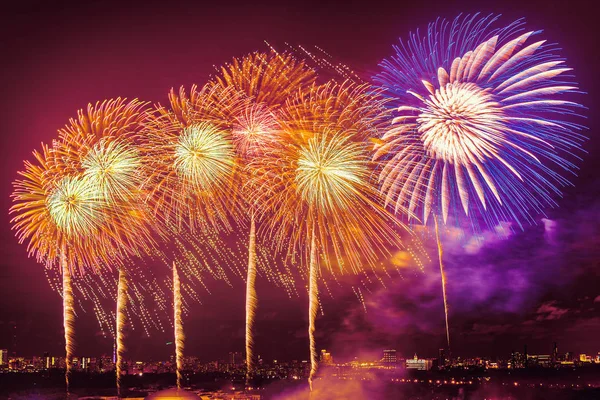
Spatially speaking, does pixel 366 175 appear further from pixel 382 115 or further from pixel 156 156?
pixel 156 156

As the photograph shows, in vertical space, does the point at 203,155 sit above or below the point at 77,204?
above

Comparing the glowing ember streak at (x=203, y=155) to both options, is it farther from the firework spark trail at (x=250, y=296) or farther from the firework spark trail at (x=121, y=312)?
the firework spark trail at (x=121, y=312)

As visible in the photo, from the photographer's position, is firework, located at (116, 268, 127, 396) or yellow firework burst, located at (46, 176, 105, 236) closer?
yellow firework burst, located at (46, 176, 105, 236)

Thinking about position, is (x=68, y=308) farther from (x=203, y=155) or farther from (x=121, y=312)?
(x=203, y=155)

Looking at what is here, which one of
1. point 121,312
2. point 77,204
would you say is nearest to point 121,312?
point 121,312

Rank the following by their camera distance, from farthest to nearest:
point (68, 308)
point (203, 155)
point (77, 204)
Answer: point (68, 308)
point (77, 204)
point (203, 155)

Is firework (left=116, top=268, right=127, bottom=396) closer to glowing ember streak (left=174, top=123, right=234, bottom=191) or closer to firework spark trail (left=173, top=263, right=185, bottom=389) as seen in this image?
firework spark trail (left=173, top=263, right=185, bottom=389)

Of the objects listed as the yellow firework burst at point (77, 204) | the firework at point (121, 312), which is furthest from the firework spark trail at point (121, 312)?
the yellow firework burst at point (77, 204)

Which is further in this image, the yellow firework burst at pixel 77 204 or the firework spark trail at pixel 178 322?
the firework spark trail at pixel 178 322

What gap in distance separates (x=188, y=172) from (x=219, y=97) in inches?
136

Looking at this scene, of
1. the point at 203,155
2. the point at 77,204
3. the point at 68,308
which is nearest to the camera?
the point at 203,155

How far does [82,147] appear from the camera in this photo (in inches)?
1088

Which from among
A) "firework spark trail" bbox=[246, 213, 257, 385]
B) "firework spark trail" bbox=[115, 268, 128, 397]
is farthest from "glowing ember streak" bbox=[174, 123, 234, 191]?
"firework spark trail" bbox=[115, 268, 128, 397]

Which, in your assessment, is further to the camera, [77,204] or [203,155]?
[77,204]
